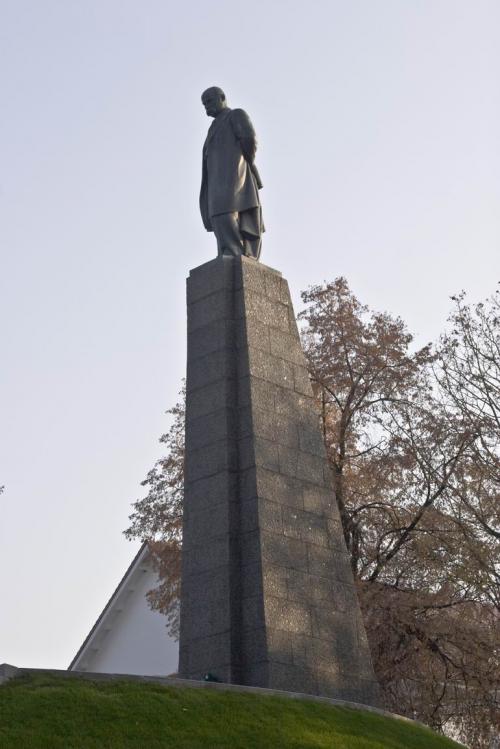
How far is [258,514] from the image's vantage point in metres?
14.2

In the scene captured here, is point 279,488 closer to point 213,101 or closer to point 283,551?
point 283,551

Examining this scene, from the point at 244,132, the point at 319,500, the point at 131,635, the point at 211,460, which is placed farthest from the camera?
the point at 131,635

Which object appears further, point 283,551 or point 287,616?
point 283,551

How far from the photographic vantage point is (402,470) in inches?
933

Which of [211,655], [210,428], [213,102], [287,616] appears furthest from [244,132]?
[211,655]

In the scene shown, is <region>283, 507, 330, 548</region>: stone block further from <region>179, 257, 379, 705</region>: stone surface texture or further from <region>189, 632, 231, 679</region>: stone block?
<region>189, 632, 231, 679</region>: stone block

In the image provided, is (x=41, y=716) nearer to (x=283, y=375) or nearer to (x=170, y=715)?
(x=170, y=715)

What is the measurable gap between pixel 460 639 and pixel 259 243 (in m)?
9.38

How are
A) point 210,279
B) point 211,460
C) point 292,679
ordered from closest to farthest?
point 292,679
point 211,460
point 210,279

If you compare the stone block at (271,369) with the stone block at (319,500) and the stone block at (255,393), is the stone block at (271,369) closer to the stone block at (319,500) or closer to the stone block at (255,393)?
the stone block at (255,393)

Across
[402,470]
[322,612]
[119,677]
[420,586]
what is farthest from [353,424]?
[119,677]

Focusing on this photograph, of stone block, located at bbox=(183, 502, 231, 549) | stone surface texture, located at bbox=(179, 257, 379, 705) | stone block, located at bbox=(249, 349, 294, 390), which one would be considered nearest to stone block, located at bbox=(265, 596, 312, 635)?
stone surface texture, located at bbox=(179, 257, 379, 705)

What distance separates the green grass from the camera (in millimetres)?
10461

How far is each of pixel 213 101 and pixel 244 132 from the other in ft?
2.69
